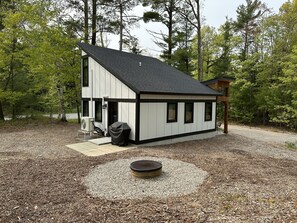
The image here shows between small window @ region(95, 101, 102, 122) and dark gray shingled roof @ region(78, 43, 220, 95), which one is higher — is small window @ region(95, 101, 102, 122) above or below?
below

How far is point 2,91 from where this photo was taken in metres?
13.1

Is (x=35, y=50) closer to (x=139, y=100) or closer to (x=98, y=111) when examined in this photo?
(x=98, y=111)

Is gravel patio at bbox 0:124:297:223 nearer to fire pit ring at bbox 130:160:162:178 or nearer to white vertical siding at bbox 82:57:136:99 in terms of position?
fire pit ring at bbox 130:160:162:178

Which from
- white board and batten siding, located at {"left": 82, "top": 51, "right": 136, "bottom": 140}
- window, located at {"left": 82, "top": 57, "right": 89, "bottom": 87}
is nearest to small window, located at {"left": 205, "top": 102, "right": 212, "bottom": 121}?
white board and batten siding, located at {"left": 82, "top": 51, "right": 136, "bottom": 140}

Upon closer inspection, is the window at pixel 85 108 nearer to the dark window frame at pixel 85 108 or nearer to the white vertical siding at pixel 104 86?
the dark window frame at pixel 85 108

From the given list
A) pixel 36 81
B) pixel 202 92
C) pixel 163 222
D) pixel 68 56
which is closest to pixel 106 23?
pixel 68 56

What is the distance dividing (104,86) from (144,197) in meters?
6.97

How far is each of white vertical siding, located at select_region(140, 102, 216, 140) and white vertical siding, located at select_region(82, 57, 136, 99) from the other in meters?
0.96

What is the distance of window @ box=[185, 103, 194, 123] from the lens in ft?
35.0

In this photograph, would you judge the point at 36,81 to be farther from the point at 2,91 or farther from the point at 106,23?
the point at 106,23

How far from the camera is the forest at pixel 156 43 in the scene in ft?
43.5

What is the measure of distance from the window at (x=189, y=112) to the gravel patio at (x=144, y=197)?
13.0 feet

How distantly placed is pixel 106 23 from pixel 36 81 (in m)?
7.16

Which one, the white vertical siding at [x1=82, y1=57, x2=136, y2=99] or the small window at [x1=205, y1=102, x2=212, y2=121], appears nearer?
the white vertical siding at [x1=82, y1=57, x2=136, y2=99]
